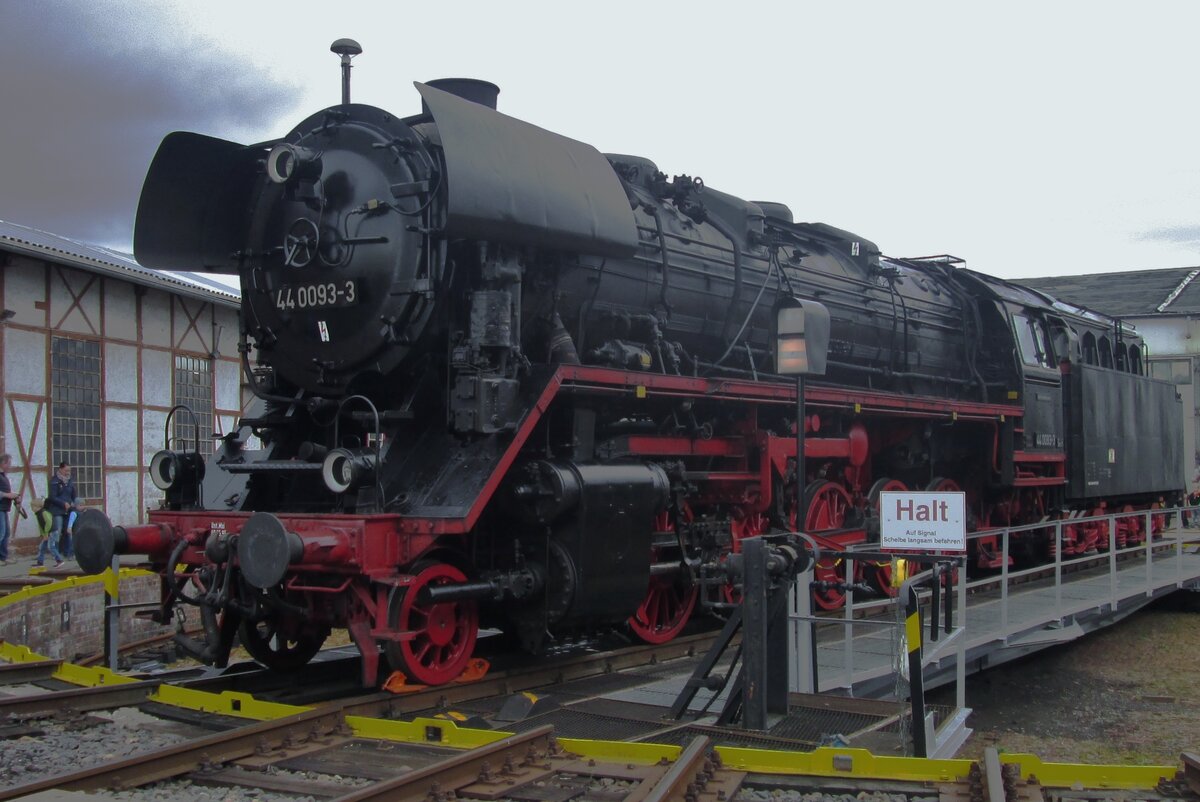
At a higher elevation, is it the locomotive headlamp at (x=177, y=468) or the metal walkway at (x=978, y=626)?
the locomotive headlamp at (x=177, y=468)

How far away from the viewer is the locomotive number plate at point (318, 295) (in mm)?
7332

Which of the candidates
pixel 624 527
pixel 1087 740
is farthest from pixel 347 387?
pixel 1087 740

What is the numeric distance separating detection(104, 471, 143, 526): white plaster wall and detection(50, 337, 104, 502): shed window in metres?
0.23

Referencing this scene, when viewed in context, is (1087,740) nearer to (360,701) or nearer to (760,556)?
(760,556)

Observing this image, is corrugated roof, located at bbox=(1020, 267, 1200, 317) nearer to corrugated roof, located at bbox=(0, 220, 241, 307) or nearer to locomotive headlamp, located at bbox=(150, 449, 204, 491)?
corrugated roof, located at bbox=(0, 220, 241, 307)

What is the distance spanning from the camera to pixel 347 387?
7531 millimetres

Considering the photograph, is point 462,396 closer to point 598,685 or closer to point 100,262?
point 598,685

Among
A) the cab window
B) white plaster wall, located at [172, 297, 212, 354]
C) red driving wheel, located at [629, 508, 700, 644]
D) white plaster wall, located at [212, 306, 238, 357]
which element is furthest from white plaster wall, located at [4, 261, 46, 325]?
the cab window

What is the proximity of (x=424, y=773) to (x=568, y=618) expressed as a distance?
2.60 m

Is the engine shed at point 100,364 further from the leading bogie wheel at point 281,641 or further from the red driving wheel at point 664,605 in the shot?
the red driving wheel at point 664,605

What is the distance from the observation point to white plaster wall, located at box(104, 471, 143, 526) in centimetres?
1731

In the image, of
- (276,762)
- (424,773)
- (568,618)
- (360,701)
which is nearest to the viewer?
(424,773)

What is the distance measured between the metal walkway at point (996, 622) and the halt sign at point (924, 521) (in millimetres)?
575

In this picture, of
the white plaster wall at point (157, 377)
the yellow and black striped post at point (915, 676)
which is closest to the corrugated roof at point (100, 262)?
the white plaster wall at point (157, 377)
